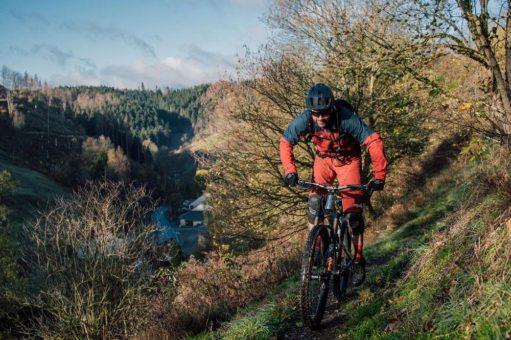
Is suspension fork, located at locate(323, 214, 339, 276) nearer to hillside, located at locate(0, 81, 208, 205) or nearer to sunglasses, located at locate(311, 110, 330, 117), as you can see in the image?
sunglasses, located at locate(311, 110, 330, 117)

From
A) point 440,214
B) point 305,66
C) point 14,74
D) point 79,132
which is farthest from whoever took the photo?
point 14,74

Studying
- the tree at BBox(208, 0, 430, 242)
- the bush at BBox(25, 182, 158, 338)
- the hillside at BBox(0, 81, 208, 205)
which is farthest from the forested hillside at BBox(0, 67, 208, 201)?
the tree at BBox(208, 0, 430, 242)

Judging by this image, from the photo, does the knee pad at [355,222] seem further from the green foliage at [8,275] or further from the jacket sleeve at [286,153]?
the green foliage at [8,275]

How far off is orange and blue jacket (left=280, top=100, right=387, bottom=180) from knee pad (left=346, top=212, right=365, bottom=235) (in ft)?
2.21

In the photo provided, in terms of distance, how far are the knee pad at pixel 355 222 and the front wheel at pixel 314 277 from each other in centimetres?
57

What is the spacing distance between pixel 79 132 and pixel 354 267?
15103 centimetres

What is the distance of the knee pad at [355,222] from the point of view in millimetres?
5169

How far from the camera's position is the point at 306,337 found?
15.3 feet

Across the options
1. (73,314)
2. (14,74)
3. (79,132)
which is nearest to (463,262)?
(73,314)

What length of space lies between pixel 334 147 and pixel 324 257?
1.32 metres

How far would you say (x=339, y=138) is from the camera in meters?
5.00

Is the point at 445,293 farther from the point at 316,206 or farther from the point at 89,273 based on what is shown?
the point at 89,273

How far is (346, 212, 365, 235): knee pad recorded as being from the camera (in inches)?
204

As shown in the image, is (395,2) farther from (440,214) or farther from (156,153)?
(156,153)
